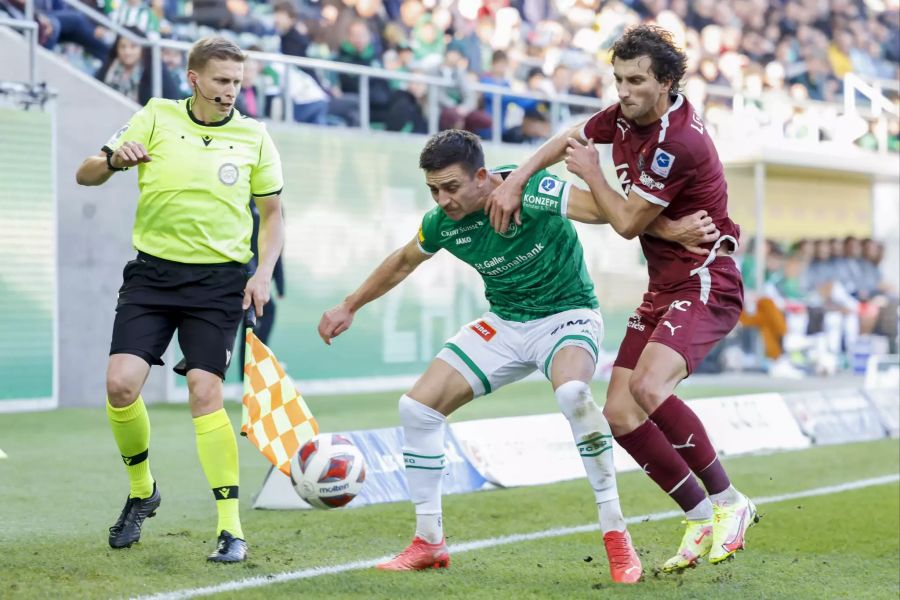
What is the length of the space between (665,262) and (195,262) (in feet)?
6.61

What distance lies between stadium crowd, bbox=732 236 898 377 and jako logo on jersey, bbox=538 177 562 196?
45.4 feet

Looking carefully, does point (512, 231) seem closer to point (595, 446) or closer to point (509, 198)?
point (509, 198)

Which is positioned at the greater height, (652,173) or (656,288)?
(652,173)

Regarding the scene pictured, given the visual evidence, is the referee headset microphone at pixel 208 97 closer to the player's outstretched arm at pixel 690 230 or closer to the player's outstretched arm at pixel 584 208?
the player's outstretched arm at pixel 584 208

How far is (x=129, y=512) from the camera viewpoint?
5664 mm

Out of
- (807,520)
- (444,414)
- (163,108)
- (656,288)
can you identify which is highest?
(163,108)

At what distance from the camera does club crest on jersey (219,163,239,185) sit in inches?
218

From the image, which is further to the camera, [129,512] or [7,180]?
[7,180]

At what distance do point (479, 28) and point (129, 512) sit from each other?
14.1 metres

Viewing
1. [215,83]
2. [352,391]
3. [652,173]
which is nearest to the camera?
[652,173]

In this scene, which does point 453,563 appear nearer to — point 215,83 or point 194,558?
point 194,558

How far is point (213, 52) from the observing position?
5.30 metres

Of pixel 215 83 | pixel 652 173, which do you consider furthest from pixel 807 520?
pixel 215 83

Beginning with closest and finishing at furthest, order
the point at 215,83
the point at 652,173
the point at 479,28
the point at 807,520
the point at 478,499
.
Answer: the point at 652,173
the point at 215,83
the point at 807,520
the point at 478,499
the point at 479,28
